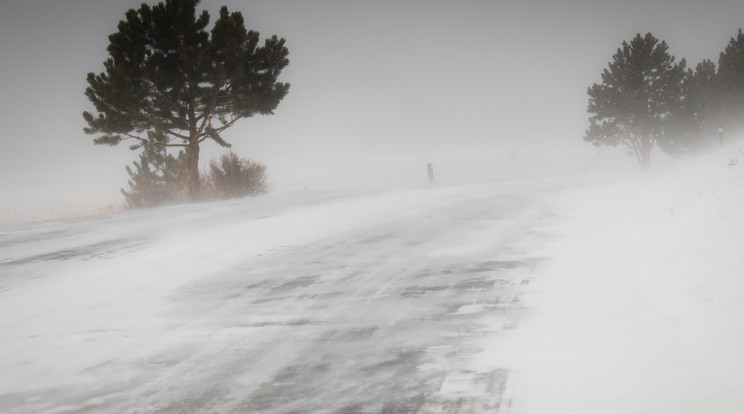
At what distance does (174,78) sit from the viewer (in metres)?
23.6

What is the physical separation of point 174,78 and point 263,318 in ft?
70.5

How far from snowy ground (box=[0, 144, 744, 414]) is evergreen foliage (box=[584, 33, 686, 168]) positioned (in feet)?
112

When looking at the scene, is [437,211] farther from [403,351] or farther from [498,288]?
[403,351]

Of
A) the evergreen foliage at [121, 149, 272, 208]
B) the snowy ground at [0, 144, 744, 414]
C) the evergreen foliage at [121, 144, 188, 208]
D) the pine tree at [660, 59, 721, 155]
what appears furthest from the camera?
the pine tree at [660, 59, 721, 155]

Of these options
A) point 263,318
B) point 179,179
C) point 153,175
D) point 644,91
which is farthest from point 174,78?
point 644,91

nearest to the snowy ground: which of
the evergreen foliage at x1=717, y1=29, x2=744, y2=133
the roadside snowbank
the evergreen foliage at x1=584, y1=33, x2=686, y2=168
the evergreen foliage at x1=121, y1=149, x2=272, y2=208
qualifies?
the roadside snowbank

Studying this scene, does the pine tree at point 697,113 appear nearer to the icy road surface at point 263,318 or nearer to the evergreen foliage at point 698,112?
the evergreen foliage at point 698,112

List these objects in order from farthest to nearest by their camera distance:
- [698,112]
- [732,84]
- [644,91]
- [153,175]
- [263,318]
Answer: [732,84]
[698,112]
[644,91]
[153,175]
[263,318]

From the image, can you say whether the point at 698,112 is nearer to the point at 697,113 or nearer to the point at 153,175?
the point at 697,113

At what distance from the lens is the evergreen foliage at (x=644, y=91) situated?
38969 millimetres

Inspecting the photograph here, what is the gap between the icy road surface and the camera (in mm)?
3143

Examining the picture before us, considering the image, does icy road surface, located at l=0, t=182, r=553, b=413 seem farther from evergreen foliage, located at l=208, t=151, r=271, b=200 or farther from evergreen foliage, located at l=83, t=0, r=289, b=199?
evergreen foliage, located at l=83, t=0, r=289, b=199

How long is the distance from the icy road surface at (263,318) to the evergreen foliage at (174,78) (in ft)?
50.4

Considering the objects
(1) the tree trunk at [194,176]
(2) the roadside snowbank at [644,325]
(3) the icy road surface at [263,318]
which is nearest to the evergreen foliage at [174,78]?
(1) the tree trunk at [194,176]
